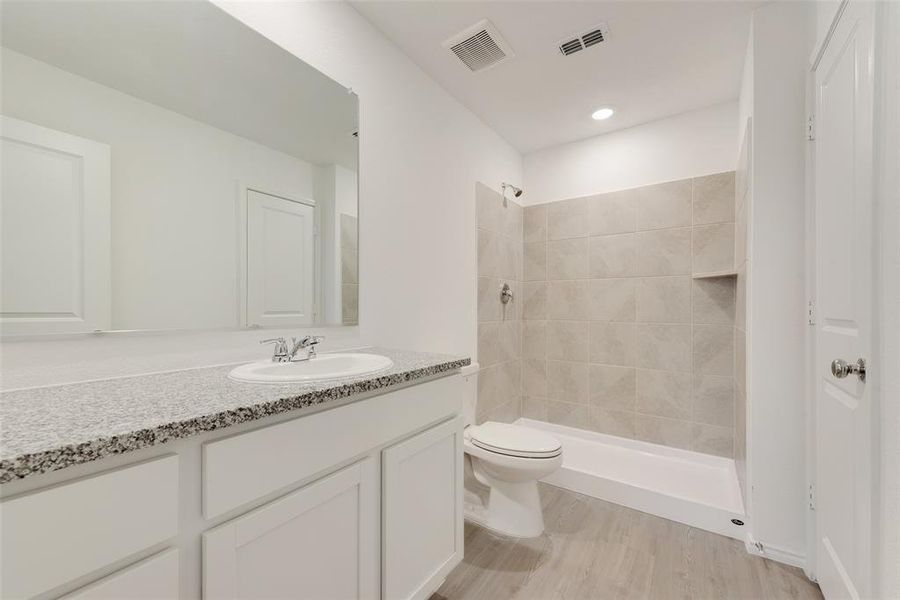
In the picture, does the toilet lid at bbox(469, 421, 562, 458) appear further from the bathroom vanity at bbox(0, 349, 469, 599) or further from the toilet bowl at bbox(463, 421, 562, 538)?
the bathroom vanity at bbox(0, 349, 469, 599)

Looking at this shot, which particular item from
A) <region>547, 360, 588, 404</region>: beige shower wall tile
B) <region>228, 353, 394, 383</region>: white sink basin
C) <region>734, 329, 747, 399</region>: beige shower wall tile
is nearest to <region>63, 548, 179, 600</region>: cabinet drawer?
<region>228, 353, 394, 383</region>: white sink basin

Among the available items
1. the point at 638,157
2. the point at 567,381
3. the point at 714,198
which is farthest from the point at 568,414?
the point at 638,157

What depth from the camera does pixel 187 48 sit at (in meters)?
1.14

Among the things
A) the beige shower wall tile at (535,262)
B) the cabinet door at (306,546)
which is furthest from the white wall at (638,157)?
the cabinet door at (306,546)

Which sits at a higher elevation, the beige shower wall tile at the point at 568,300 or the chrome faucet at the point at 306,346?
the beige shower wall tile at the point at 568,300

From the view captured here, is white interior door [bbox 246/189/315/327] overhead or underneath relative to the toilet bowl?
overhead

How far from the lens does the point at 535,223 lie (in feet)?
9.87

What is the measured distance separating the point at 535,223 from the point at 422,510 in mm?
2345

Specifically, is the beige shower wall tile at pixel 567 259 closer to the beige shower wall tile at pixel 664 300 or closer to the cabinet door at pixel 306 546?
the beige shower wall tile at pixel 664 300

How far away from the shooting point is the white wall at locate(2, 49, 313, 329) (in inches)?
36.3

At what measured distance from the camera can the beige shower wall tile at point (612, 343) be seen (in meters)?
2.62

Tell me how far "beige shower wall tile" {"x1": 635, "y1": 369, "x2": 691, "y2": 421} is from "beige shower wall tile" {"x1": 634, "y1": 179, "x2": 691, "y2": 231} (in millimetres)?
988

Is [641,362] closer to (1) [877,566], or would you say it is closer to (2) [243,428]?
(1) [877,566]

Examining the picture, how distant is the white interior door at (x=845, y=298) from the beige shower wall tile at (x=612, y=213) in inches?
48.1
